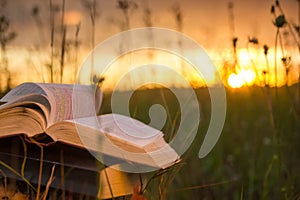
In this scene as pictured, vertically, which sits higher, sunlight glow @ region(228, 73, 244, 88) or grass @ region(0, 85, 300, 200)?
sunlight glow @ region(228, 73, 244, 88)

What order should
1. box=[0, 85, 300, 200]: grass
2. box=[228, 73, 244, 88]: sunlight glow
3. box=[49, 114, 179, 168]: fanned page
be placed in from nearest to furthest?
box=[49, 114, 179, 168]: fanned page, box=[0, 85, 300, 200]: grass, box=[228, 73, 244, 88]: sunlight glow

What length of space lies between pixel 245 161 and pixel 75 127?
1407 mm

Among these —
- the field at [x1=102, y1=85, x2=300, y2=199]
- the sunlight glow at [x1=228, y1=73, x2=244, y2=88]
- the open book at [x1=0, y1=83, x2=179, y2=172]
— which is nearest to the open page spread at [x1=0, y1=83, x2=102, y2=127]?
the open book at [x1=0, y1=83, x2=179, y2=172]

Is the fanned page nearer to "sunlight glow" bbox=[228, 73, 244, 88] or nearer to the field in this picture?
the field

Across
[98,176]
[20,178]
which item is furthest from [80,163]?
[20,178]

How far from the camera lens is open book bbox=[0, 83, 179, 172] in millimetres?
1581

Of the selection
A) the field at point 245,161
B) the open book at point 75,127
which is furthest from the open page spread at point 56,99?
the field at point 245,161

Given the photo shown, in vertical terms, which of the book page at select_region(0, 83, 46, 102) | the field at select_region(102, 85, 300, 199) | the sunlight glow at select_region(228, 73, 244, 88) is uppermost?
the sunlight glow at select_region(228, 73, 244, 88)

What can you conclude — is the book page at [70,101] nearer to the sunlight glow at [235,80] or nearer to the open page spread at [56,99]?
the open page spread at [56,99]

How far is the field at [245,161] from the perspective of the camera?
2.15 meters

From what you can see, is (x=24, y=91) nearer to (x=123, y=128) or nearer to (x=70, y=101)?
(x=70, y=101)

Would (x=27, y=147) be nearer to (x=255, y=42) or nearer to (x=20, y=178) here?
(x=20, y=178)

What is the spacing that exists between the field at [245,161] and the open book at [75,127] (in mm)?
138

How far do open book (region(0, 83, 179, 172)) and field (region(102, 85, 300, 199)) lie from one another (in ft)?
0.45
